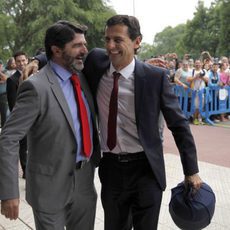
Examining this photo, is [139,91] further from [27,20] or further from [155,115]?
[27,20]

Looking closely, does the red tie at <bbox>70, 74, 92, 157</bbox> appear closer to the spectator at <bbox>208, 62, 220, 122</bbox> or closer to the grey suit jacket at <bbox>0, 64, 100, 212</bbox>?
the grey suit jacket at <bbox>0, 64, 100, 212</bbox>

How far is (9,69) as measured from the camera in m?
9.28

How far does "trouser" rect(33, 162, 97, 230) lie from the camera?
7.92ft

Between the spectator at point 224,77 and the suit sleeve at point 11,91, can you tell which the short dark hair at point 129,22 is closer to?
the suit sleeve at point 11,91

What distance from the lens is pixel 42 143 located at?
7.61 feet

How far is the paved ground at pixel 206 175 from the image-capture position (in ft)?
13.1

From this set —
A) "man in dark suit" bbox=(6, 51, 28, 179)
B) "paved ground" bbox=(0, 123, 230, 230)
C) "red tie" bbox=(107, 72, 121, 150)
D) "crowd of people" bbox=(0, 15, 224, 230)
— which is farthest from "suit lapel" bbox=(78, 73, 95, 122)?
"man in dark suit" bbox=(6, 51, 28, 179)

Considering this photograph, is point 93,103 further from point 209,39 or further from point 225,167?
point 209,39

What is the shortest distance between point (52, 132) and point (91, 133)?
30 cm

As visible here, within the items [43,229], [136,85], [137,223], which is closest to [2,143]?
[43,229]

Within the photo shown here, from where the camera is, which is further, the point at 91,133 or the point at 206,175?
the point at 206,175

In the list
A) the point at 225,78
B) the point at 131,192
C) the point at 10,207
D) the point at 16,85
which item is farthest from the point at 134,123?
the point at 225,78

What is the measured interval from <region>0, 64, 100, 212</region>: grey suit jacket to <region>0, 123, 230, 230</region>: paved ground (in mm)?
1648

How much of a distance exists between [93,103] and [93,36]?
27.7 meters
